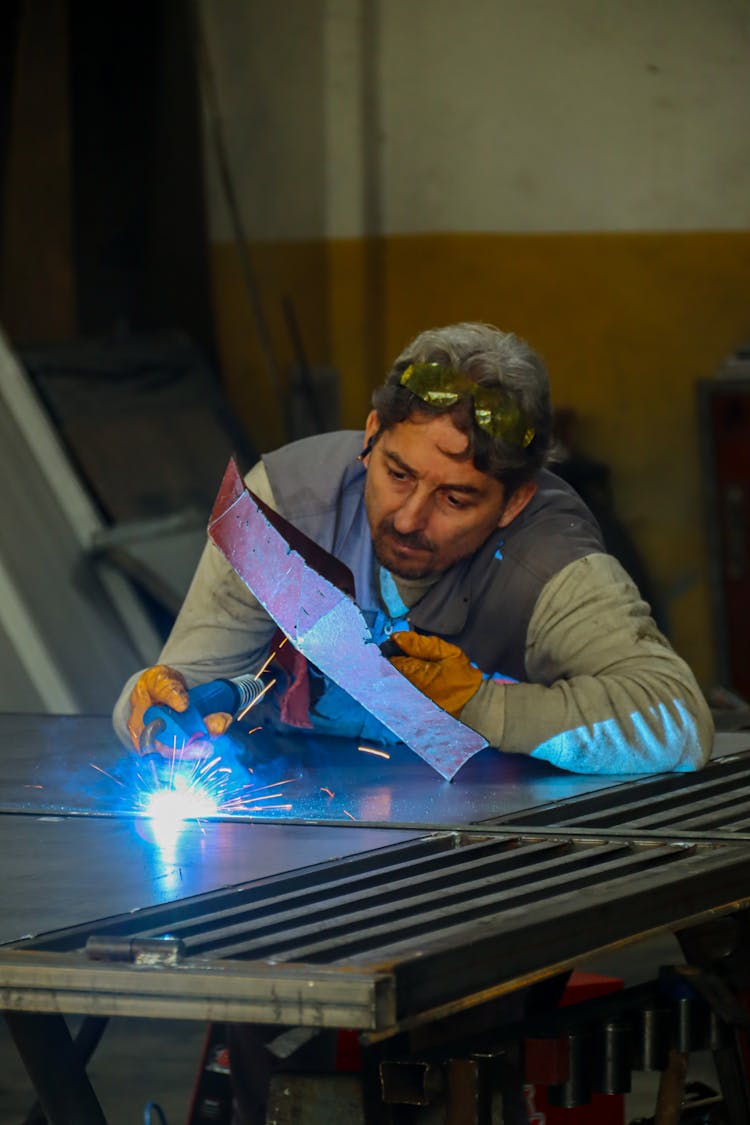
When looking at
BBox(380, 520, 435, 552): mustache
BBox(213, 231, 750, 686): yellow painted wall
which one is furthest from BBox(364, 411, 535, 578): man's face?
BBox(213, 231, 750, 686): yellow painted wall

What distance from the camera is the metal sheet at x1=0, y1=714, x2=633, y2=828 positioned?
2037mm

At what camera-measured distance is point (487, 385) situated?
2412mm

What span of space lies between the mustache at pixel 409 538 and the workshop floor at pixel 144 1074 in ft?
3.08

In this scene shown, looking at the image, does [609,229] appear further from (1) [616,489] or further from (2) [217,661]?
(2) [217,661]

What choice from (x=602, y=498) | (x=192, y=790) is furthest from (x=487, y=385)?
(x=602, y=498)

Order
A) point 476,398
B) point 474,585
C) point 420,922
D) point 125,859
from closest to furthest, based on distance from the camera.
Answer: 1. point 420,922
2. point 125,859
3. point 476,398
4. point 474,585

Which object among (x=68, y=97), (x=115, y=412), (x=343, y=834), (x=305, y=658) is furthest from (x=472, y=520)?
(x=68, y=97)

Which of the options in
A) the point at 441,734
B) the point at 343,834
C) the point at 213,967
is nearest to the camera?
the point at 213,967

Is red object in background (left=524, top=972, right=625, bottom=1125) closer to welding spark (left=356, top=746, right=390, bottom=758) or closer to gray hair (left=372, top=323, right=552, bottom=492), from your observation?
welding spark (left=356, top=746, right=390, bottom=758)

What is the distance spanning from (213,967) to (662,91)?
501cm

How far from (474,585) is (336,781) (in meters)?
0.41

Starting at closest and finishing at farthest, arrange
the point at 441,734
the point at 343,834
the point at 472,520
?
the point at 343,834
the point at 441,734
the point at 472,520

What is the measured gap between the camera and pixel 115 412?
511 centimetres

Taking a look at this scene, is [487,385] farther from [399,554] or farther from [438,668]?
[438,668]
